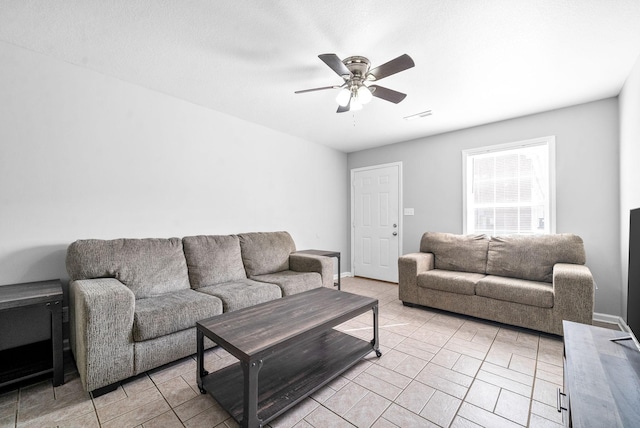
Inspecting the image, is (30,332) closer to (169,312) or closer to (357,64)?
(169,312)

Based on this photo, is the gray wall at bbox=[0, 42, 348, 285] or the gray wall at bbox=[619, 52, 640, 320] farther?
the gray wall at bbox=[619, 52, 640, 320]

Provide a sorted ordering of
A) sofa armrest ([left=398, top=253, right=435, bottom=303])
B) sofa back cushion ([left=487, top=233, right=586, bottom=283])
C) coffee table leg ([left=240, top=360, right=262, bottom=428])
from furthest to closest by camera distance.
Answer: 1. sofa armrest ([left=398, top=253, right=435, bottom=303])
2. sofa back cushion ([left=487, top=233, right=586, bottom=283])
3. coffee table leg ([left=240, top=360, right=262, bottom=428])

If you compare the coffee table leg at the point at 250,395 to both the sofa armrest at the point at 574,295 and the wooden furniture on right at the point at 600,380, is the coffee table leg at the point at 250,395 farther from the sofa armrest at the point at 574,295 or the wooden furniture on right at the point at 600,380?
the sofa armrest at the point at 574,295

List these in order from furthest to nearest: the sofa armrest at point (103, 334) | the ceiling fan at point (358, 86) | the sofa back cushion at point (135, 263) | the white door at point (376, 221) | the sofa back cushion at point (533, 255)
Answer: the white door at point (376, 221) < the sofa back cushion at point (533, 255) < the sofa back cushion at point (135, 263) < the ceiling fan at point (358, 86) < the sofa armrest at point (103, 334)

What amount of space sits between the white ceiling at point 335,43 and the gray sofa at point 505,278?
1.68 metres

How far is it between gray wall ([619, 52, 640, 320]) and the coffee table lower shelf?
2.59 m

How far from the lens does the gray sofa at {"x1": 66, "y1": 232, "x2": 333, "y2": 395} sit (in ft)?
5.78

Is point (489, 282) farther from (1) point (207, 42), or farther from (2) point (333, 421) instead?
(1) point (207, 42)

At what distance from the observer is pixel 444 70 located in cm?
242

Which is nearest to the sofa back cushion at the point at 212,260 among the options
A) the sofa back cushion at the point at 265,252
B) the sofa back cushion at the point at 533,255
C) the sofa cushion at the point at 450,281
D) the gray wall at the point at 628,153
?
the sofa back cushion at the point at 265,252

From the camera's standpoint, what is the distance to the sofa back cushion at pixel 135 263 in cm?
219

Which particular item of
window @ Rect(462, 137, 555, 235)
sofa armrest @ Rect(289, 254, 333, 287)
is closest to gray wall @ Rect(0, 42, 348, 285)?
sofa armrest @ Rect(289, 254, 333, 287)

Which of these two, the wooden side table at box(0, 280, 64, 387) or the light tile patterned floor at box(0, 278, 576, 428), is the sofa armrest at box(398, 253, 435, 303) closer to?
the light tile patterned floor at box(0, 278, 576, 428)

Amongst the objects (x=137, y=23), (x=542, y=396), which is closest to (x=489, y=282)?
(x=542, y=396)
